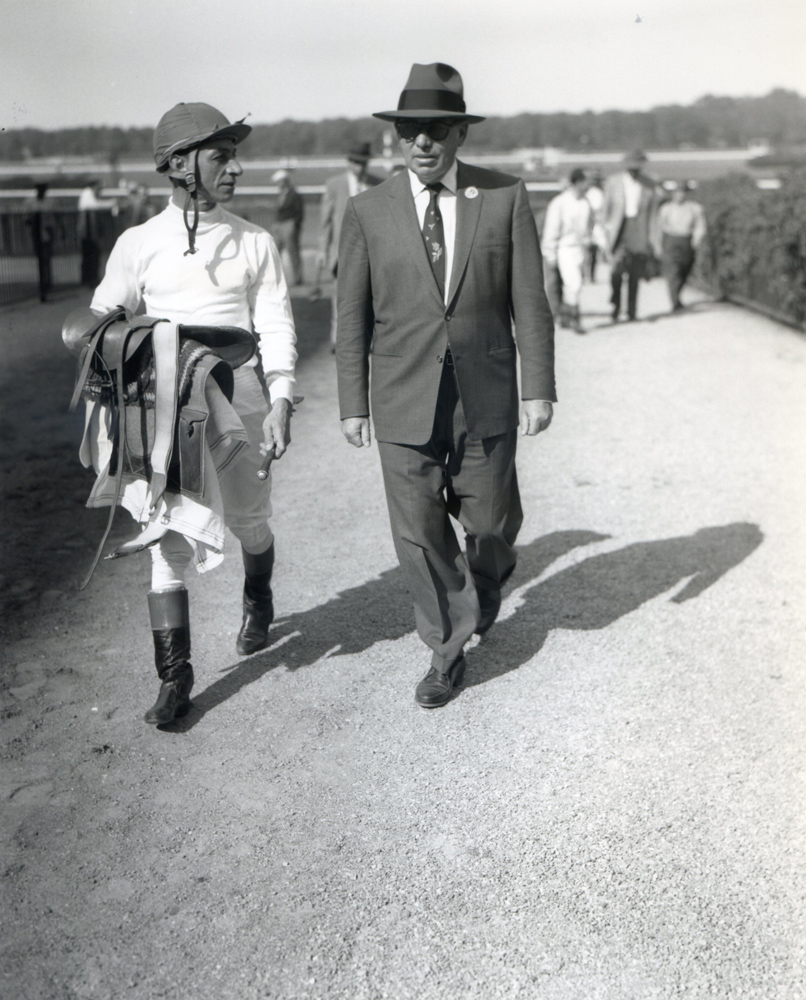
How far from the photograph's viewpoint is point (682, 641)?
5074mm

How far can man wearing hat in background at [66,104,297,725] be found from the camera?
→ 3971 mm

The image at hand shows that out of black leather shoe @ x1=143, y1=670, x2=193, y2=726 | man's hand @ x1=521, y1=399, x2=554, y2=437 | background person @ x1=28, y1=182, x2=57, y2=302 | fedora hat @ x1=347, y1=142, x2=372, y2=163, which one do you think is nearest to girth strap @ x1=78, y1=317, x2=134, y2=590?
black leather shoe @ x1=143, y1=670, x2=193, y2=726

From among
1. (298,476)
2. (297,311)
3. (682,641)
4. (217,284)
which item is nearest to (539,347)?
(217,284)

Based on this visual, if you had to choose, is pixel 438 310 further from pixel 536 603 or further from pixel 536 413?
pixel 536 603

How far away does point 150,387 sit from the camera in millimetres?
3924

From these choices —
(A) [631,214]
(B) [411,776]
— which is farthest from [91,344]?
(A) [631,214]

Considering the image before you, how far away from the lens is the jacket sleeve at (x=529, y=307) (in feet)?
→ 13.8

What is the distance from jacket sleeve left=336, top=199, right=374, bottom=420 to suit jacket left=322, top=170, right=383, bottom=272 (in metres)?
6.70

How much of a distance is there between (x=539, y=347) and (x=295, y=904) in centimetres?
217

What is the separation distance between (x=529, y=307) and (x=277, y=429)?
3.35ft

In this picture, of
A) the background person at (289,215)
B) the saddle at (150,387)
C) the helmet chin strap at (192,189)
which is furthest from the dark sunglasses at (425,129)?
the background person at (289,215)

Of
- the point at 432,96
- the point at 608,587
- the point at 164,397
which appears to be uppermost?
the point at 432,96

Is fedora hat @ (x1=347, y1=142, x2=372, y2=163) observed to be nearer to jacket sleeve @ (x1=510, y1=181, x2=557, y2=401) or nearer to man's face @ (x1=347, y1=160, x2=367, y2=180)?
man's face @ (x1=347, y1=160, x2=367, y2=180)

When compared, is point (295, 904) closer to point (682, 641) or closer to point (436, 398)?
point (436, 398)
